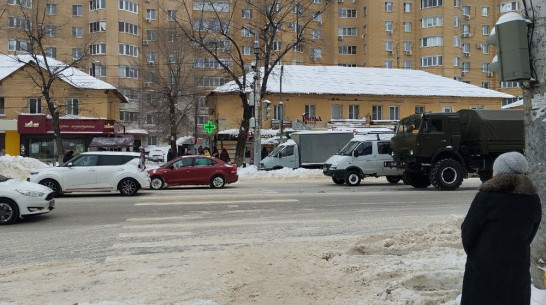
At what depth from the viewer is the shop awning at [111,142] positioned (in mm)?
43781

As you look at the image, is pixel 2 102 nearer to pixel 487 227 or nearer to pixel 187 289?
pixel 187 289

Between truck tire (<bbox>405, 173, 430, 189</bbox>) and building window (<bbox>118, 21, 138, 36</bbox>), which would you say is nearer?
truck tire (<bbox>405, 173, 430, 189</bbox>)

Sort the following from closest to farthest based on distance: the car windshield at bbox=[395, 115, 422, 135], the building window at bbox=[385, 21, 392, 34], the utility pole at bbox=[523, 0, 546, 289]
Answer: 1. the utility pole at bbox=[523, 0, 546, 289]
2. the car windshield at bbox=[395, 115, 422, 135]
3. the building window at bbox=[385, 21, 392, 34]

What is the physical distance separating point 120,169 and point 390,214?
935 centimetres

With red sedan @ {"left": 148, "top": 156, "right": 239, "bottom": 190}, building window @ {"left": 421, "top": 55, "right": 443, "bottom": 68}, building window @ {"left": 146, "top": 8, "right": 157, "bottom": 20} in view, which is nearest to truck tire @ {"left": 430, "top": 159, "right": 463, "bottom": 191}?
red sedan @ {"left": 148, "top": 156, "right": 239, "bottom": 190}

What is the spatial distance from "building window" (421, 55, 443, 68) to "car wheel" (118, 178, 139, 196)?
178 feet

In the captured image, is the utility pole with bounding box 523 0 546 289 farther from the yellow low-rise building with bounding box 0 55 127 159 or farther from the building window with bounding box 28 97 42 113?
the building window with bounding box 28 97 42 113

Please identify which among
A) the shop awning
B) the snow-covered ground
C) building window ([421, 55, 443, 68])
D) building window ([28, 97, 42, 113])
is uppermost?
building window ([421, 55, 443, 68])

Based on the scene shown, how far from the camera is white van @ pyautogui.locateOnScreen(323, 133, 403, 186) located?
20953mm

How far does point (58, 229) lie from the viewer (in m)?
10.6

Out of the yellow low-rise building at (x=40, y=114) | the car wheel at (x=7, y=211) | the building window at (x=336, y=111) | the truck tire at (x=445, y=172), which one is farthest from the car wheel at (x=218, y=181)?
the building window at (x=336, y=111)

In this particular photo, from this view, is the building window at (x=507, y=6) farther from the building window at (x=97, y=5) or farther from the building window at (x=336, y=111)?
the building window at (x=97, y=5)

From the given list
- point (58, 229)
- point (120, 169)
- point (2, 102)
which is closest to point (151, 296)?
point (58, 229)

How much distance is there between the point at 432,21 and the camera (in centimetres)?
6431
